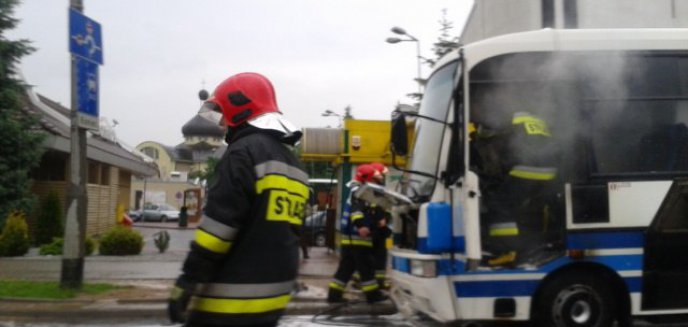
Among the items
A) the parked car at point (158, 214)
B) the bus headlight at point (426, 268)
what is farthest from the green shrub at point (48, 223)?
the parked car at point (158, 214)

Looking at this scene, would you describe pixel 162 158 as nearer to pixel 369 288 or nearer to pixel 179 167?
pixel 179 167

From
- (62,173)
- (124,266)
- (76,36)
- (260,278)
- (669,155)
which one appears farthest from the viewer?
(62,173)

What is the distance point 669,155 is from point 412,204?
2467mm

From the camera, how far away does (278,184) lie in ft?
11.8

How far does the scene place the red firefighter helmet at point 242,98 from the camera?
3779 mm

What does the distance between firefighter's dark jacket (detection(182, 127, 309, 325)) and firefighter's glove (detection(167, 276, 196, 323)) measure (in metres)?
0.03

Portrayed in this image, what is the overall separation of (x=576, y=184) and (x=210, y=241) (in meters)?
4.51

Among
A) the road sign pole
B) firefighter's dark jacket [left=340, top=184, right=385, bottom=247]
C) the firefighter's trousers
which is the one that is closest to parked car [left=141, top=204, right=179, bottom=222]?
the road sign pole

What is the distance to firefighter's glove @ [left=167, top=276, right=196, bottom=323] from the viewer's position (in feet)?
11.0

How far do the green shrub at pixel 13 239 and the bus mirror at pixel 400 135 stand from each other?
12974 mm

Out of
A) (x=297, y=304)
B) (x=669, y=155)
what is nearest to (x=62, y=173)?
(x=297, y=304)

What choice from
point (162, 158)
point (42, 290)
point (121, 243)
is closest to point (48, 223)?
point (121, 243)

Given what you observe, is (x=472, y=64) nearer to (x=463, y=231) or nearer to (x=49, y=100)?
(x=463, y=231)

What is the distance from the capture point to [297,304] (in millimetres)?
10188
